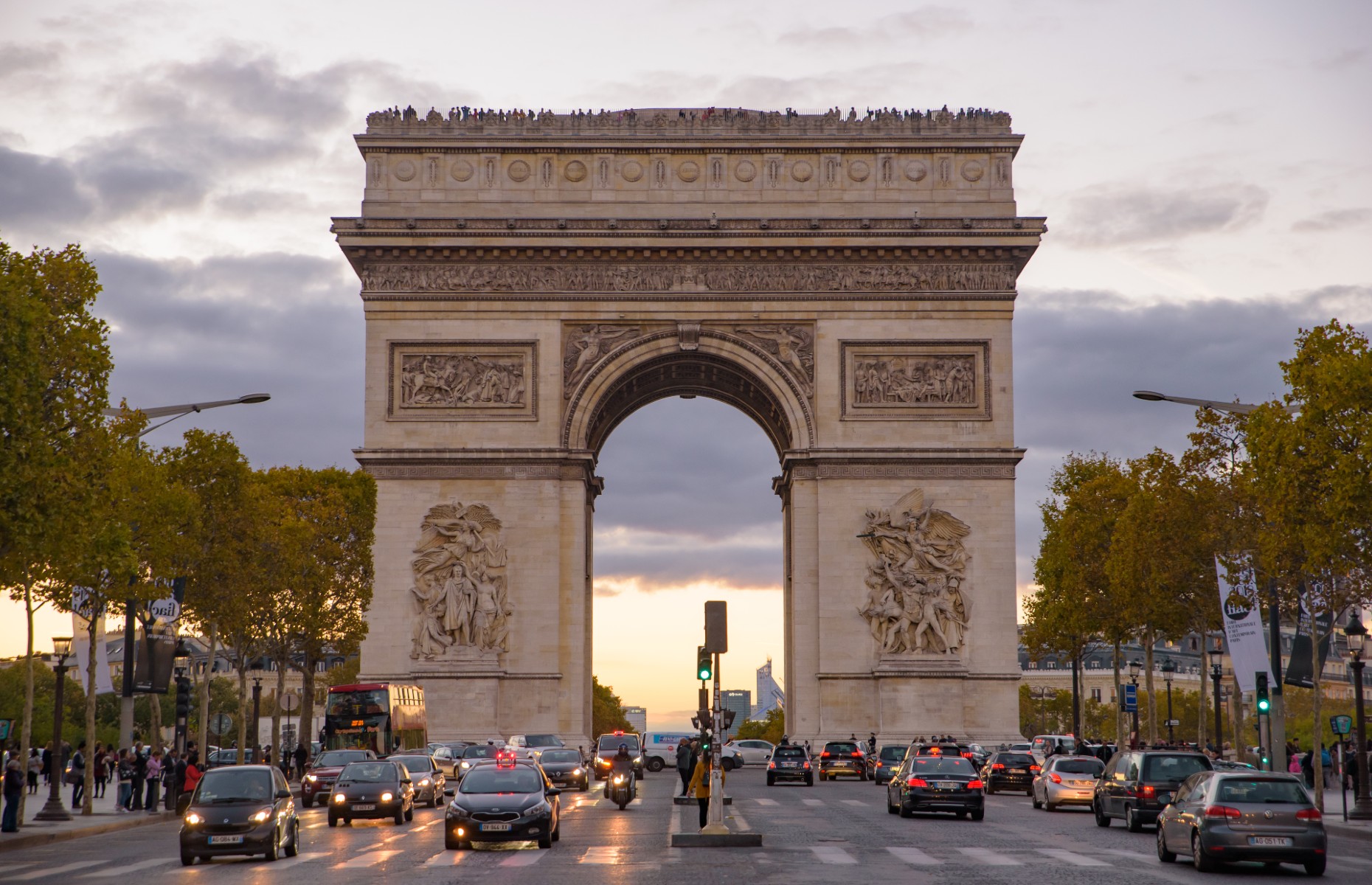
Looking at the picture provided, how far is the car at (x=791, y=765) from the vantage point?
53188 millimetres

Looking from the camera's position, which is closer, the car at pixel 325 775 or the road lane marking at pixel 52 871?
the road lane marking at pixel 52 871

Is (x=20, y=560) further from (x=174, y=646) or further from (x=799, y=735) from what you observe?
(x=799, y=735)

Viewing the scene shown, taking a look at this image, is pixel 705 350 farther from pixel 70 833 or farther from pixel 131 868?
pixel 131 868

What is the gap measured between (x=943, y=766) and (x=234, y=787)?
16.0 metres

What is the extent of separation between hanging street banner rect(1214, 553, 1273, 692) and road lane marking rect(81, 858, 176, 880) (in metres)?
25.4

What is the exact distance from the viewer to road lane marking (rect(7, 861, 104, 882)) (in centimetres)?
2372

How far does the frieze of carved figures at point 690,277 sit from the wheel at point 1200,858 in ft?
117

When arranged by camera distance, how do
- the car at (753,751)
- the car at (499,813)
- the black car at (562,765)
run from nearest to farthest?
the car at (499,813) → the black car at (562,765) → the car at (753,751)

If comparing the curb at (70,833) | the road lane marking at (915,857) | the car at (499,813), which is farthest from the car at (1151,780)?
the curb at (70,833)

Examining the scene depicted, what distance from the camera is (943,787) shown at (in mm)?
36344

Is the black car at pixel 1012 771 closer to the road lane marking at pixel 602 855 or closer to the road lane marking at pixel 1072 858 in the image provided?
the road lane marking at pixel 1072 858

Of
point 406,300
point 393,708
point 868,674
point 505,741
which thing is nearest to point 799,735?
point 868,674

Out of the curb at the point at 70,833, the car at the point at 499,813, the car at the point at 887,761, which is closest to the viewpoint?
the car at the point at 499,813

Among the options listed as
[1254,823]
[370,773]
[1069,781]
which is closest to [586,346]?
[370,773]
